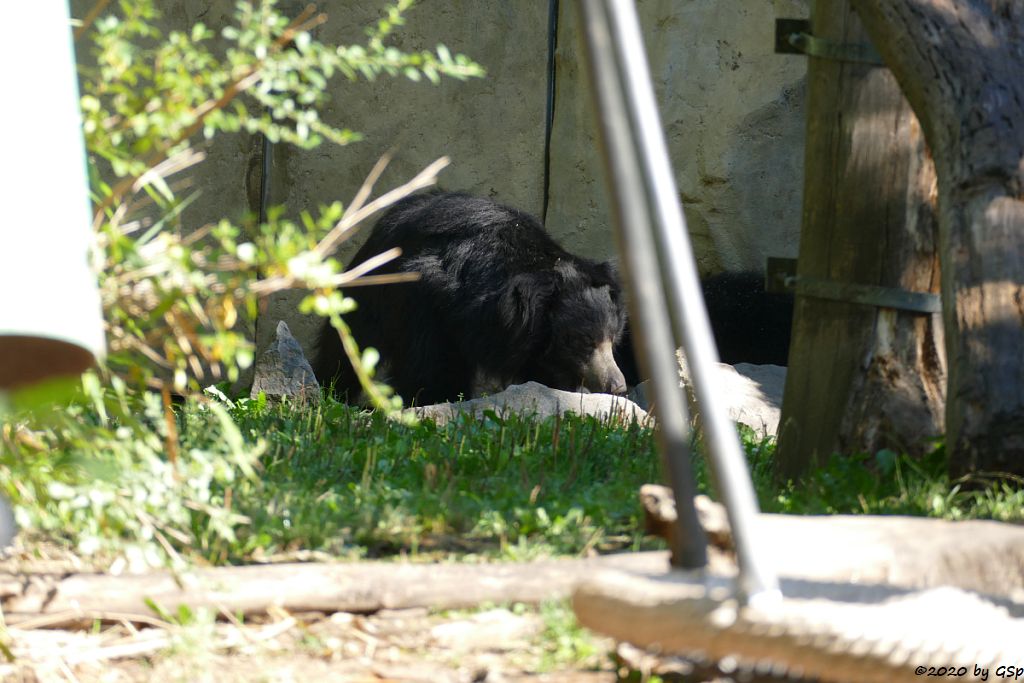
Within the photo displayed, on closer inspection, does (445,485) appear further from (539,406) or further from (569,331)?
(569,331)

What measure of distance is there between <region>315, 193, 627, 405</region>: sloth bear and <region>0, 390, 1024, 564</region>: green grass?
7.28ft

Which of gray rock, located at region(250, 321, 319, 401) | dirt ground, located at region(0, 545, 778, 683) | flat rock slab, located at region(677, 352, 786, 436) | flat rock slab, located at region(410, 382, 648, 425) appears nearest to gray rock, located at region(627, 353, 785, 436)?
flat rock slab, located at region(677, 352, 786, 436)

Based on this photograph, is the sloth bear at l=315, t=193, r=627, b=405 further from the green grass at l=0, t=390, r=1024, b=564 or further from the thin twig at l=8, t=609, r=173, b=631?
the thin twig at l=8, t=609, r=173, b=631

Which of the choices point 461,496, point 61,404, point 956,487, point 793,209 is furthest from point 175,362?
point 793,209

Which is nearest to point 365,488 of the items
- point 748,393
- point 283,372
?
point 283,372

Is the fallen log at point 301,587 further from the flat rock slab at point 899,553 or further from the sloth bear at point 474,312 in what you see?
the sloth bear at point 474,312

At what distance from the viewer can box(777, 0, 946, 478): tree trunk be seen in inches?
135

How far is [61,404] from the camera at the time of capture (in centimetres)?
268

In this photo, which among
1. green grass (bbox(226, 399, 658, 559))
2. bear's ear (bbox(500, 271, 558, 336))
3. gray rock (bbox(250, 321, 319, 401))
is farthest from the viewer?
bear's ear (bbox(500, 271, 558, 336))

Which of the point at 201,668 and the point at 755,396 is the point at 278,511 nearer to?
the point at 201,668

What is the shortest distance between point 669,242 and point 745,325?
19.2ft

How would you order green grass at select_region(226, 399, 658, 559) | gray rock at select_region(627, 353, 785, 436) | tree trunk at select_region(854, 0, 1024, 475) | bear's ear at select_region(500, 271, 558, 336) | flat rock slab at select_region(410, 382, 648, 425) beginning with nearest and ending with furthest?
green grass at select_region(226, 399, 658, 559), tree trunk at select_region(854, 0, 1024, 475), flat rock slab at select_region(410, 382, 648, 425), gray rock at select_region(627, 353, 785, 436), bear's ear at select_region(500, 271, 558, 336)

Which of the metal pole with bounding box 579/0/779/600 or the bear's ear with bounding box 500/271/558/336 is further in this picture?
the bear's ear with bounding box 500/271/558/336

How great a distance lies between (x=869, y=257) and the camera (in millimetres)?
3465
